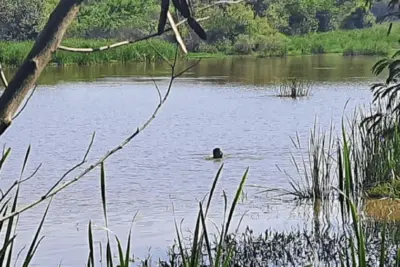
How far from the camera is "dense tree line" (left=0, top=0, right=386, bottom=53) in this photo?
3359 cm

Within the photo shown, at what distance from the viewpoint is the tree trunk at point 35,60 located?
0.97 m

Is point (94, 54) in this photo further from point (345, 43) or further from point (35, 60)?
point (35, 60)

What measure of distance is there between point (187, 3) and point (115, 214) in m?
7.52

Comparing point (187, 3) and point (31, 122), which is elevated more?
point (187, 3)

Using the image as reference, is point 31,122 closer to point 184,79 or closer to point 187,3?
point 184,79

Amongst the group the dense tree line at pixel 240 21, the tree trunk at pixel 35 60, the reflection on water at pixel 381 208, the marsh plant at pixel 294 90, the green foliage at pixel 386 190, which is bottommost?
the marsh plant at pixel 294 90

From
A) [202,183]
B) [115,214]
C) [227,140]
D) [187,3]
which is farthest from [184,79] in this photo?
[187,3]

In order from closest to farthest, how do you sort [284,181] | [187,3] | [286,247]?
1. [187,3]
2. [286,247]
3. [284,181]

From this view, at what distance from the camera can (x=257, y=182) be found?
393 inches

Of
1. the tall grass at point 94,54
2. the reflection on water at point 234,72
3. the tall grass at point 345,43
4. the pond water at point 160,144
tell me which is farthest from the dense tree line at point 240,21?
the pond water at point 160,144

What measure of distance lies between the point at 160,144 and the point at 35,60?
12.4 meters

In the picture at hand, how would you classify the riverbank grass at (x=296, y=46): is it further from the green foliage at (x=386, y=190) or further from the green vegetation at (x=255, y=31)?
the green foliage at (x=386, y=190)

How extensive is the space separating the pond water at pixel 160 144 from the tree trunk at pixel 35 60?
1484 mm

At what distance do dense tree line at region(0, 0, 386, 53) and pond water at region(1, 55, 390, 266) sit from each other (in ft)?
14.3
